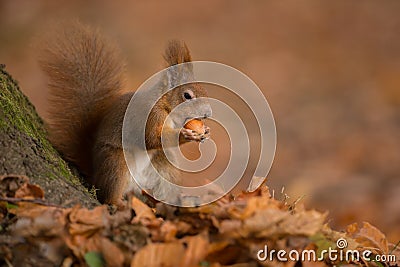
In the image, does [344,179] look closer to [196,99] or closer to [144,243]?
[196,99]

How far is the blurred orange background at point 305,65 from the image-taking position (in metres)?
4.58

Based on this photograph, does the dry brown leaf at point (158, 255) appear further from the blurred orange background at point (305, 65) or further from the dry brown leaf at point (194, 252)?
the blurred orange background at point (305, 65)

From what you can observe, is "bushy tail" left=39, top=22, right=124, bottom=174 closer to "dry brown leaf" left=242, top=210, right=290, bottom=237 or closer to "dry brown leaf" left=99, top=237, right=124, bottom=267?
"dry brown leaf" left=99, top=237, right=124, bottom=267

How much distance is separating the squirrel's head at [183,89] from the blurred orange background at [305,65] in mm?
1299

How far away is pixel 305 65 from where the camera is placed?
6.71m

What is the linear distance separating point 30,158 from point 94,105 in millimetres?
854

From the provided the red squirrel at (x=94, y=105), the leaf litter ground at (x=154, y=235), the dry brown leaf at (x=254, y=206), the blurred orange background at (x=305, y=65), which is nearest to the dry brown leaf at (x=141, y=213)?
the leaf litter ground at (x=154, y=235)

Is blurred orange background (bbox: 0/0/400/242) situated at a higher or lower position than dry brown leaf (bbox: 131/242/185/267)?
higher

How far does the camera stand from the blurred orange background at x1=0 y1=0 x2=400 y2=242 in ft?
15.0

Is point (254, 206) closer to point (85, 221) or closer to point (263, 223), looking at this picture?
point (263, 223)

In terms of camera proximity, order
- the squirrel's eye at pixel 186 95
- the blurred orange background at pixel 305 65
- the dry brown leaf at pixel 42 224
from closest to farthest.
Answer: the dry brown leaf at pixel 42 224
the squirrel's eye at pixel 186 95
the blurred orange background at pixel 305 65

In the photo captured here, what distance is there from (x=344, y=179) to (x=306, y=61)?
7.90 ft

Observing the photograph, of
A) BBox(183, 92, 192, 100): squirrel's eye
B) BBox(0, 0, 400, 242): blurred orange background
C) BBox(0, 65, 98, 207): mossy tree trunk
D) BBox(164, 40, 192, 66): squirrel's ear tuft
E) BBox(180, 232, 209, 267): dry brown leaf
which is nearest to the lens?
BBox(180, 232, 209, 267): dry brown leaf

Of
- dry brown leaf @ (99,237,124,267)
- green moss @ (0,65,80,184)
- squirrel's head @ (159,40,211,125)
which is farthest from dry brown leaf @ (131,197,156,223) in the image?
squirrel's head @ (159,40,211,125)
